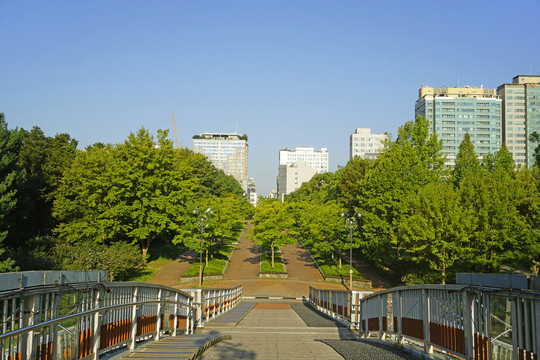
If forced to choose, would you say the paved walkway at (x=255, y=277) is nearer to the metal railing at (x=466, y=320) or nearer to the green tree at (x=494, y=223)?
the green tree at (x=494, y=223)

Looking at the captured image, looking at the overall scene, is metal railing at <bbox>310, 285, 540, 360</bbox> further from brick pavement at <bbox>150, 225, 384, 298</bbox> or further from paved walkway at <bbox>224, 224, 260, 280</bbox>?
paved walkway at <bbox>224, 224, 260, 280</bbox>

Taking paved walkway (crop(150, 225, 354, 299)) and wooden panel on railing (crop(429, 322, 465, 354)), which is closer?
wooden panel on railing (crop(429, 322, 465, 354))

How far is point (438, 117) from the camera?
150 metres

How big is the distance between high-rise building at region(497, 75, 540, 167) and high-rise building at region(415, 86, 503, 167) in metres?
2.24

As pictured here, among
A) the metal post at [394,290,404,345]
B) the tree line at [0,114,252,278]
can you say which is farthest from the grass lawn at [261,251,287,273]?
the metal post at [394,290,404,345]

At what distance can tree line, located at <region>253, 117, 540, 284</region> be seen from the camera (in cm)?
3192

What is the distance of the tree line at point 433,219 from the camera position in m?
31.9

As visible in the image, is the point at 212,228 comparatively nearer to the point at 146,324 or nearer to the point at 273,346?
the point at 273,346

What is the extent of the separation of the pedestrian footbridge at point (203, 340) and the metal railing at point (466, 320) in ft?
0.04

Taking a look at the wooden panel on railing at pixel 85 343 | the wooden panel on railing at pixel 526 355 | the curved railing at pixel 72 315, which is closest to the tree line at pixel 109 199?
the curved railing at pixel 72 315

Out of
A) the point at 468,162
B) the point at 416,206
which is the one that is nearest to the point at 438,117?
the point at 468,162

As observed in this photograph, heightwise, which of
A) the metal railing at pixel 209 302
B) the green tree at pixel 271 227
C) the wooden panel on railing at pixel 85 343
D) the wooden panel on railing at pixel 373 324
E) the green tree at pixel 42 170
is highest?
the green tree at pixel 42 170

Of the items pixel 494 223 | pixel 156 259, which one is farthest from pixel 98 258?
pixel 494 223

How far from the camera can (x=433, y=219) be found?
32.6m
